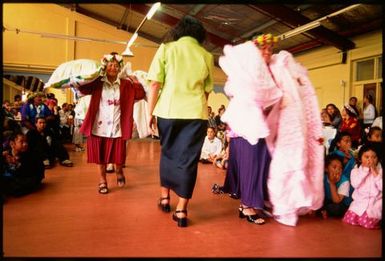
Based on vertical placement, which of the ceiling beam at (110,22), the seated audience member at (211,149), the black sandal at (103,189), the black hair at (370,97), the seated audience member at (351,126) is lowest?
the black sandal at (103,189)

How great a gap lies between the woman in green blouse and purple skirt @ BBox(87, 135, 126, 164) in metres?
0.78

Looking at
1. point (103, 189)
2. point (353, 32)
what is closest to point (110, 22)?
point (353, 32)

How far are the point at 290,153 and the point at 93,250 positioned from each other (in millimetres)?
1224

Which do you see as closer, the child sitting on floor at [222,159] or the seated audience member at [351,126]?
the child sitting on floor at [222,159]

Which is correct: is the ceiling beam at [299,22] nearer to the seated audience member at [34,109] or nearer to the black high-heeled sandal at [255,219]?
the seated audience member at [34,109]

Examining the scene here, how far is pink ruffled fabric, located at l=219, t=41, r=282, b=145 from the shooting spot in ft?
6.03

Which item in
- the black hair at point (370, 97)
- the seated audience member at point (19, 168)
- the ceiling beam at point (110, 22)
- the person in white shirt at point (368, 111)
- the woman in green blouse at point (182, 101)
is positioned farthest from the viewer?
the ceiling beam at point (110, 22)

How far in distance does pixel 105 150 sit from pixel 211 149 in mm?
2412

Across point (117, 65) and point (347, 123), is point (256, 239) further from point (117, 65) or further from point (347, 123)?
point (347, 123)

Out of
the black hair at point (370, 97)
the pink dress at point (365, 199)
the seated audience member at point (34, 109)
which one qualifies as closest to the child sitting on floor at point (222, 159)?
the pink dress at point (365, 199)

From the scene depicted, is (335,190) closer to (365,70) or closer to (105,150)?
(105,150)

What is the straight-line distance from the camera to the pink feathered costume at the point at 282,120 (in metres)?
1.87

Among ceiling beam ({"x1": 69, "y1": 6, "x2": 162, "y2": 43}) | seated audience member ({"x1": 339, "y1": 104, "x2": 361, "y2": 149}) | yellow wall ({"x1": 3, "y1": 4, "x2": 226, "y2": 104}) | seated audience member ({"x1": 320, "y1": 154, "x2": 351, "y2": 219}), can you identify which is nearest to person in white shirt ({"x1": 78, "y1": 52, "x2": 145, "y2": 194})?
seated audience member ({"x1": 320, "y1": 154, "x2": 351, "y2": 219})

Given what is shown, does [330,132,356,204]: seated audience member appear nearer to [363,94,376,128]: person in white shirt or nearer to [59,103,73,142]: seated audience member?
[363,94,376,128]: person in white shirt
